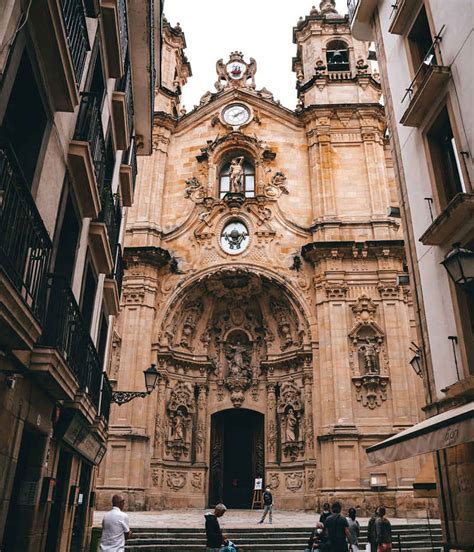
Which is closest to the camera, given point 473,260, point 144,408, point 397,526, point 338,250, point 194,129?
point 473,260

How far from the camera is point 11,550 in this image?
5.78m

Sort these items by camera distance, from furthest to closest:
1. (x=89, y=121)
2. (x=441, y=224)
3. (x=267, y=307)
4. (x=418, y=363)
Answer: (x=267, y=307)
(x=418, y=363)
(x=441, y=224)
(x=89, y=121)

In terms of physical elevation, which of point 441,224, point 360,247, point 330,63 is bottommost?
point 441,224

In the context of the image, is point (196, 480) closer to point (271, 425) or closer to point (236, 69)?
point (271, 425)

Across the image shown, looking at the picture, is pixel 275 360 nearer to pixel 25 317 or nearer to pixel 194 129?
pixel 194 129

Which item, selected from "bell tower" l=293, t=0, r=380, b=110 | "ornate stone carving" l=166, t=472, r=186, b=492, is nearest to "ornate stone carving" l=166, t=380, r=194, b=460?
"ornate stone carving" l=166, t=472, r=186, b=492

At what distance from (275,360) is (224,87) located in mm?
13062

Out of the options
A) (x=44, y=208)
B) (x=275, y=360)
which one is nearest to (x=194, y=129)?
(x=275, y=360)

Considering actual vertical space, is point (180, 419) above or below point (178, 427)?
above

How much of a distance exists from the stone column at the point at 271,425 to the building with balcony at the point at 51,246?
1027 centimetres

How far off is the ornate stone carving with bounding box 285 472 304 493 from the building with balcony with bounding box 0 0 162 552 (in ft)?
32.6

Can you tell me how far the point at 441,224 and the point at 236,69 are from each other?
2068 centimetres

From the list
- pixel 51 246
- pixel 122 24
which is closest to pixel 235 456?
pixel 122 24

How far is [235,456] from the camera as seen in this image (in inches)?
803
